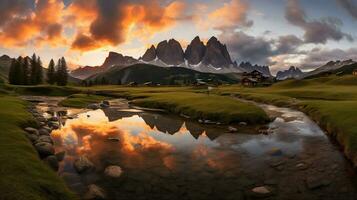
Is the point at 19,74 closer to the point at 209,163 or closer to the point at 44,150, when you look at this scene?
the point at 44,150

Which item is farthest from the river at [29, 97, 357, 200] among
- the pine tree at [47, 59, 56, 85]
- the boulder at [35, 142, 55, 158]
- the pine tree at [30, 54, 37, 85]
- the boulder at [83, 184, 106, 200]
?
the pine tree at [47, 59, 56, 85]

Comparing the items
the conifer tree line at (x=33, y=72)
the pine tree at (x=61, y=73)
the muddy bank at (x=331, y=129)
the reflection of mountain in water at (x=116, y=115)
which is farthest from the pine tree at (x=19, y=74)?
the muddy bank at (x=331, y=129)

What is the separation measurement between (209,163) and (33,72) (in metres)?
154

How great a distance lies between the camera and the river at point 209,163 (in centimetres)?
1839

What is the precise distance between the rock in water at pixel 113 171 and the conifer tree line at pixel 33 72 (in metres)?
147

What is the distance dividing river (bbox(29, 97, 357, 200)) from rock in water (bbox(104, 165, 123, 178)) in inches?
14.7

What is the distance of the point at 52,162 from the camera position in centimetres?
2192

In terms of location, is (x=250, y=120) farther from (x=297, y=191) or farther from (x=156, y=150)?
(x=297, y=191)

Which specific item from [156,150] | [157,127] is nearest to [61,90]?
[157,127]

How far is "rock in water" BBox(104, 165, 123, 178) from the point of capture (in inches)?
810

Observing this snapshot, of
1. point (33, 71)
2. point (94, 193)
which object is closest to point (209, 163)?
point (94, 193)

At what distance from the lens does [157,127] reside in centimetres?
4275

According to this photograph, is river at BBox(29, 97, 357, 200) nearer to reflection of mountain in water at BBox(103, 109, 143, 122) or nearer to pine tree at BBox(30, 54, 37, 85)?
reflection of mountain in water at BBox(103, 109, 143, 122)

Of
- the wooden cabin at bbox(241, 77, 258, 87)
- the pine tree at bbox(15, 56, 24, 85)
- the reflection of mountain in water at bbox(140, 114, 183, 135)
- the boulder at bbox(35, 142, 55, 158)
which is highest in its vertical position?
the pine tree at bbox(15, 56, 24, 85)
